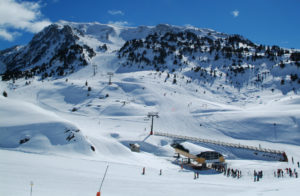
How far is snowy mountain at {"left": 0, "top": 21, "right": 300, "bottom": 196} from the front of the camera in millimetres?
16487

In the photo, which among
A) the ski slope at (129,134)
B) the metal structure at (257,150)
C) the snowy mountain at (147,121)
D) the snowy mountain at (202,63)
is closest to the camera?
the ski slope at (129,134)

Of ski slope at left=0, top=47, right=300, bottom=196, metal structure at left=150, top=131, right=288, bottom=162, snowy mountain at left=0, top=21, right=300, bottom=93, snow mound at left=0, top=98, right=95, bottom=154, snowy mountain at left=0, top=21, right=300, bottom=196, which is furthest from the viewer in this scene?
snowy mountain at left=0, top=21, right=300, bottom=93

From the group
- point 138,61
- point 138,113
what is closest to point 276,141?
point 138,113

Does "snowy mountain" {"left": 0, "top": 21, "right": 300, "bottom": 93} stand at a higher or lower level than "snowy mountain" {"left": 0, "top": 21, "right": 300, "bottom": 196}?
higher

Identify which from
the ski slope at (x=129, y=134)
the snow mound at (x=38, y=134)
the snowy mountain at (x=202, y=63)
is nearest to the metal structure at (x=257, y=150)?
the ski slope at (x=129, y=134)

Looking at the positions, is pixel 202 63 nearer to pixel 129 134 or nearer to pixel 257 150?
pixel 257 150

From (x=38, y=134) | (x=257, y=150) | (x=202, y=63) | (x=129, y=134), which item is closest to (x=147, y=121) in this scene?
(x=129, y=134)

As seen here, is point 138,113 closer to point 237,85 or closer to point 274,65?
point 237,85

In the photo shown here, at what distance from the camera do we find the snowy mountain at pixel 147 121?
1649 centimetres

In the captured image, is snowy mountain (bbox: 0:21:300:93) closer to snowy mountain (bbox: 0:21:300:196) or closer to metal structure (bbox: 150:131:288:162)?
snowy mountain (bbox: 0:21:300:196)

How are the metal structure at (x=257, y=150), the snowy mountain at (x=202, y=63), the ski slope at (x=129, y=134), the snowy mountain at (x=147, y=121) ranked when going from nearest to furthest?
1. the ski slope at (x=129, y=134)
2. the snowy mountain at (x=147, y=121)
3. the metal structure at (x=257, y=150)
4. the snowy mountain at (x=202, y=63)

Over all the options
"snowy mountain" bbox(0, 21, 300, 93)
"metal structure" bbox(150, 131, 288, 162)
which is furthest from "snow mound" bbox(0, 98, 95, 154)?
"snowy mountain" bbox(0, 21, 300, 93)

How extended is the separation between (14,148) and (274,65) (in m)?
118

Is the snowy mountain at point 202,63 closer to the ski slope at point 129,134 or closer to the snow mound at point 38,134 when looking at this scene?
the ski slope at point 129,134
